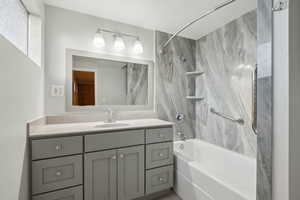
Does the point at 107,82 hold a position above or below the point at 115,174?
above

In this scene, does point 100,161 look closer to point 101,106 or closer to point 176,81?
point 101,106

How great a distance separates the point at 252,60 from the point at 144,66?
4.74 ft

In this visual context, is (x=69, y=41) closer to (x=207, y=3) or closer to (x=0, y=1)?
(x=0, y=1)

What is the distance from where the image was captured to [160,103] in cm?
228

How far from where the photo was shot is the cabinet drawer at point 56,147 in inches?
44.9

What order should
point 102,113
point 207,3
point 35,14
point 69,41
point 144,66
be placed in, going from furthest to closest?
1. point 144,66
2. point 102,113
3. point 69,41
4. point 207,3
5. point 35,14

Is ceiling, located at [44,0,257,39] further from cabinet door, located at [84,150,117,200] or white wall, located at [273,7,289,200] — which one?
cabinet door, located at [84,150,117,200]

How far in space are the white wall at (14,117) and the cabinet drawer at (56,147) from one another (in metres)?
0.09

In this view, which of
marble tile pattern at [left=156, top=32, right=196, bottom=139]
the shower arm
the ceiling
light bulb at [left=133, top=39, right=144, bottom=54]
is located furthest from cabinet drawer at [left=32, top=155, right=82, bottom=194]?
the shower arm

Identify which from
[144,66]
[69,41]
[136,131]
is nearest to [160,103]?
[144,66]

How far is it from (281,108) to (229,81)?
4.15 ft

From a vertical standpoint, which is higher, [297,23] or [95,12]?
[95,12]

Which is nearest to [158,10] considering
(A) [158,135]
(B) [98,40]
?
(B) [98,40]

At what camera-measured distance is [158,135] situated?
65.6 inches
